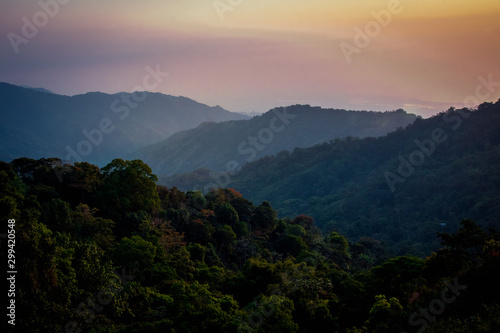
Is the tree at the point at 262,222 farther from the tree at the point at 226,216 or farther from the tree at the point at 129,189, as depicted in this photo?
the tree at the point at 129,189

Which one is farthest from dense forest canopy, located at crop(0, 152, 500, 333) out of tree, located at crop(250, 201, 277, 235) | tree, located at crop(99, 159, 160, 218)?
tree, located at crop(250, 201, 277, 235)

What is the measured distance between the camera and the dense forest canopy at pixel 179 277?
43.1ft

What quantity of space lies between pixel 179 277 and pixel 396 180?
10570 centimetres

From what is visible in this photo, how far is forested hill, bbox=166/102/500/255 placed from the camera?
287ft

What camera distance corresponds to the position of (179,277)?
21.3m

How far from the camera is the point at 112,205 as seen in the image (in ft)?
98.3

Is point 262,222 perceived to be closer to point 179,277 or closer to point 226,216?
point 226,216

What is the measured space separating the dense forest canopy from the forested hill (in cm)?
4610

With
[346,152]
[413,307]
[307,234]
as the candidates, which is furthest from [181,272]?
[346,152]

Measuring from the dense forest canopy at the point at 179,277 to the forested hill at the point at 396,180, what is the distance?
46099mm

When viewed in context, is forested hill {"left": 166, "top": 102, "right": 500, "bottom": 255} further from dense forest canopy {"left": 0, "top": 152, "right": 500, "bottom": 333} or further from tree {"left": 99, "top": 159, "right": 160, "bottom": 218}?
tree {"left": 99, "top": 159, "right": 160, "bottom": 218}

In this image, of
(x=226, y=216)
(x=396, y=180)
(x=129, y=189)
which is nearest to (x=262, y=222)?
(x=226, y=216)

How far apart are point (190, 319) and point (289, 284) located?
628 cm

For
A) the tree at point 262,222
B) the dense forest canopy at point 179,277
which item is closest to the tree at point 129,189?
the dense forest canopy at point 179,277
